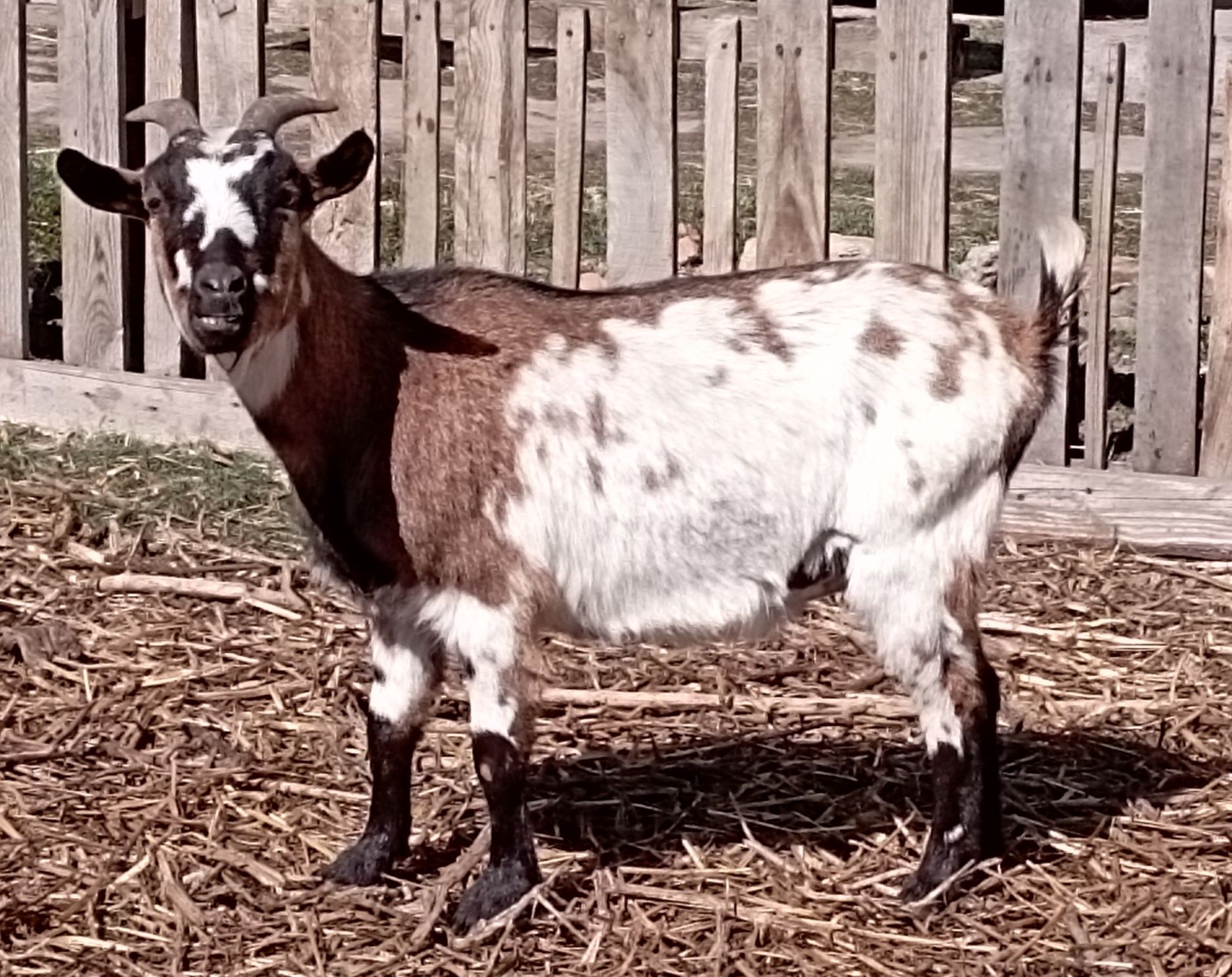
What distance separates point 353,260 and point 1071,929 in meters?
3.95

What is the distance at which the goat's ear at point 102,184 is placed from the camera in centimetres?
502

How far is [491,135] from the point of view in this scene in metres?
7.88

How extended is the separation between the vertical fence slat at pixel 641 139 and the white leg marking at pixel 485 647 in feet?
9.24

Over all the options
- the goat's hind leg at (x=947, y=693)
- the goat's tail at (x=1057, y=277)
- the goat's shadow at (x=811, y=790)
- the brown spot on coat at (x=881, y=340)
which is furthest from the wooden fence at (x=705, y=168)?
the goat's hind leg at (x=947, y=693)

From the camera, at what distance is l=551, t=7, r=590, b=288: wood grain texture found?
7656 millimetres

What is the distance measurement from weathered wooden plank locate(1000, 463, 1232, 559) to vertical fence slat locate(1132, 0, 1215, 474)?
0.12m

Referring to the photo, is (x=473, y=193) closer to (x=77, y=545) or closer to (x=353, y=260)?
(x=353, y=260)

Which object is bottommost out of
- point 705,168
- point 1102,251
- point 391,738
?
point 391,738

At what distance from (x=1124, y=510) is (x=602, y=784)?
90.8 inches

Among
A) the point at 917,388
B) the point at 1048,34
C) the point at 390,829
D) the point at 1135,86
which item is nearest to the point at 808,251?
the point at 1048,34

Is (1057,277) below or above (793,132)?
below

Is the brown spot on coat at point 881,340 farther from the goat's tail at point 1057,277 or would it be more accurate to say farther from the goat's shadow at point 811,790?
the goat's shadow at point 811,790

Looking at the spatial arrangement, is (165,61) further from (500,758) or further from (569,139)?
(500,758)

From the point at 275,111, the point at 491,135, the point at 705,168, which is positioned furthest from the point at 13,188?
the point at 275,111
